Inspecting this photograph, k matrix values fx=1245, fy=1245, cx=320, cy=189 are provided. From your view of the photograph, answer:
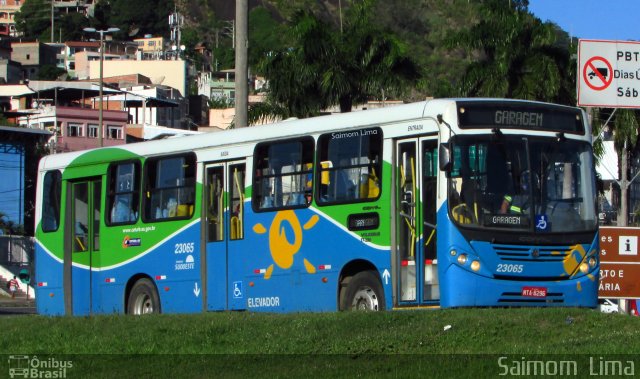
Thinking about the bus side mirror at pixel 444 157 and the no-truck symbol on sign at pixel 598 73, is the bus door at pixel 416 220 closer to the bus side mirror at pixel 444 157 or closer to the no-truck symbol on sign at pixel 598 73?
the bus side mirror at pixel 444 157

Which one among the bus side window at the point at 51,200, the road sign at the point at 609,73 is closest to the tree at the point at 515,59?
the road sign at the point at 609,73

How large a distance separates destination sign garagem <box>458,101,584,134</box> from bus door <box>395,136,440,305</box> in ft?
1.85

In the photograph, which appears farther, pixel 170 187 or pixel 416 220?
pixel 170 187

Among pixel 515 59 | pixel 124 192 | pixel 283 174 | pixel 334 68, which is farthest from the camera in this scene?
pixel 334 68

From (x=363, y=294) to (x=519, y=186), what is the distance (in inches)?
103

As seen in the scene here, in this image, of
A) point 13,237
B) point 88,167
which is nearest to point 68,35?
point 13,237

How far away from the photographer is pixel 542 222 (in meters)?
15.6

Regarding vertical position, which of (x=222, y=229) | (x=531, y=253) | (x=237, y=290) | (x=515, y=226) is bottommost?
(x=237, y=290)

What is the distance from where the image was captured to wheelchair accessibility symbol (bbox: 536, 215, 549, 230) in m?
15.6

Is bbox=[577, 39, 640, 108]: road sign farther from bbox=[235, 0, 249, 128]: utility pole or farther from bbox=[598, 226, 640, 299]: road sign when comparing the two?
bbox=[235, 0, 249, 128]: utility pole

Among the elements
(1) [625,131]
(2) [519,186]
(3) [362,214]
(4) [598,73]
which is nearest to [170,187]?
(3) [362,214]

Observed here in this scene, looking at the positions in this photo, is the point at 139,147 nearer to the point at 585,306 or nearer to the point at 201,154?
the point at 201,154

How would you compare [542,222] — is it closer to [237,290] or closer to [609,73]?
[237,290]

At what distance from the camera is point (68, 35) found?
174750 mm
